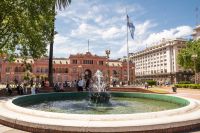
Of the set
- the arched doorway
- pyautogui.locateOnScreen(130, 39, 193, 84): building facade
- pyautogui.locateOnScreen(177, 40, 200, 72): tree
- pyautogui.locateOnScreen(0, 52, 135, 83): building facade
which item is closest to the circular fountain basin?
pyautogui.locateOnScreen(177, 40, 200, 72): tree

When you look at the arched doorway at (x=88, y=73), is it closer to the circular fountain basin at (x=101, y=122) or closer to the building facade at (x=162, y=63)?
the building facade at (x=162, y=63)

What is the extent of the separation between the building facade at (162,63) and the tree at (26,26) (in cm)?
9061

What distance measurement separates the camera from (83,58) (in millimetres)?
106062

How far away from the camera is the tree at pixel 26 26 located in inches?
1102

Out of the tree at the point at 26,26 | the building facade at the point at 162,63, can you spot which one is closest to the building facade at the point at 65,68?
the building facade at the point at 162,63

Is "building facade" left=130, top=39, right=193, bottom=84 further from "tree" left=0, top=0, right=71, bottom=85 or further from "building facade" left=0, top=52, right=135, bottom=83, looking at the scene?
"tree" left=0, top=0, right=71, bottom=85

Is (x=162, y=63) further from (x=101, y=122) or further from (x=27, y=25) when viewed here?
(x=101, y=122)

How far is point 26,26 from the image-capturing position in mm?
30469

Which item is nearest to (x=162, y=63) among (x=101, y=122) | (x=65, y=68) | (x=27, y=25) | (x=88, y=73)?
(x=88, y=73)

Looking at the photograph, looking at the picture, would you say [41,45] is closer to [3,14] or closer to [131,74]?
[3,14]

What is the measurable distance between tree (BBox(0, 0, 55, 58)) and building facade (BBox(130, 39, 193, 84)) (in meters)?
90.6

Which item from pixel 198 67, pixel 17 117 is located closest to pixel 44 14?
pixel 17 117

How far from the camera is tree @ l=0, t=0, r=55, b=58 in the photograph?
28.0m

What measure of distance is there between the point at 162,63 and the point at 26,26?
114 metres
